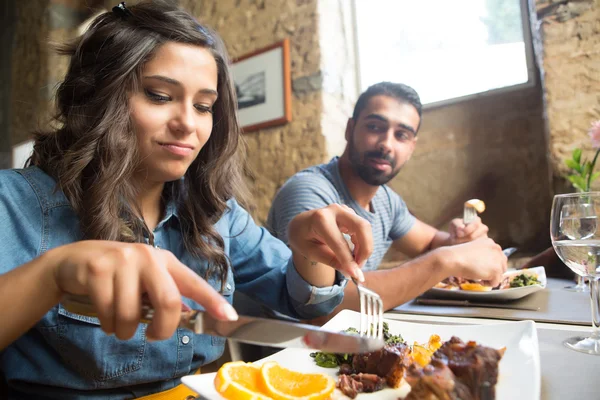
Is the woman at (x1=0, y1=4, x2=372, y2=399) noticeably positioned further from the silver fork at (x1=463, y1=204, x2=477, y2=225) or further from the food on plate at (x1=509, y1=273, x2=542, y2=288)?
the silver fork at (x1=463, y1=204, x2=477, y2=225)

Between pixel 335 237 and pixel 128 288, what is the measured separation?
0.49 m

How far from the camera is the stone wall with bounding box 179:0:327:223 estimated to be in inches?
125

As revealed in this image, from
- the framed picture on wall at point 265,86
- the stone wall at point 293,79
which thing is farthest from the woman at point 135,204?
the framed picture on wall at point 265,86

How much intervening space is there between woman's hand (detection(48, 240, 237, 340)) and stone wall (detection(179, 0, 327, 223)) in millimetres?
2519

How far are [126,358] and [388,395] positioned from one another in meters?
0.59

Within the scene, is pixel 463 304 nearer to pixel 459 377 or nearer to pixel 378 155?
pixel 459 377

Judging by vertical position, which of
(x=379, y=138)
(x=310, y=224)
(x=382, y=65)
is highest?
(x=382, y=65)

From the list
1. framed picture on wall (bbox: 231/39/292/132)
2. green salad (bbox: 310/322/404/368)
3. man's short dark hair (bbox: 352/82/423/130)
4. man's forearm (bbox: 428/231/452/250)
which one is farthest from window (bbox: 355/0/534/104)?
green salad (bbox: 310/322/404/368)

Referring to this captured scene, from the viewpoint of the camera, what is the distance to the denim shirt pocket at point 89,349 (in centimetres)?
87

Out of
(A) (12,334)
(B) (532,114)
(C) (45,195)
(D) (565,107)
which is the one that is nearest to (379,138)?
(D) (565,107)

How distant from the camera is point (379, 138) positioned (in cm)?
220

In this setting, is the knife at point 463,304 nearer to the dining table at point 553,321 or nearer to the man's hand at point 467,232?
the dining table at point 553,321

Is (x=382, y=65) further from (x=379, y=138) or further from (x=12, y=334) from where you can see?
(x=12, y=334)

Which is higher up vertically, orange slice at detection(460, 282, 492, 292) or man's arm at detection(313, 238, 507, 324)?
man's arm at detection(313, 238, 507, 324)
